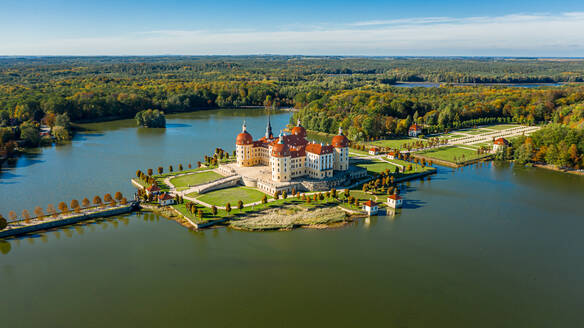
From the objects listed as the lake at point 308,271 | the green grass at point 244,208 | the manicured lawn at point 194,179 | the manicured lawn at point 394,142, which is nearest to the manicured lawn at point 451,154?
the manicured lawn at point 394,142

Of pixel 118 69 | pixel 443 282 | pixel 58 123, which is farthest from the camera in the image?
pixel 118 69

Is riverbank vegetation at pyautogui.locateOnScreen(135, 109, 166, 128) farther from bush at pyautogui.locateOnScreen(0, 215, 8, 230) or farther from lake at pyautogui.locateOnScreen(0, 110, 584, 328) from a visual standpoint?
bush at pyautogui.locateOnScreen(0, 215, 8, 230)

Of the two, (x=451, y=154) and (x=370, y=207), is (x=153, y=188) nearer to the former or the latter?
(x=370, y=207)

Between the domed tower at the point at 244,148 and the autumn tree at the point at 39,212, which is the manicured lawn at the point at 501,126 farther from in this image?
the autumn tree at the point at 39,212

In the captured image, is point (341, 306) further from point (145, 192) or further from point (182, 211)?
point (145, 192)

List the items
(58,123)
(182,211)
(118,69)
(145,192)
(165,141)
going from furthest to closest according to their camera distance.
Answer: (118,69) → (58,123) → (165,141) → (145,192) → (182,211)

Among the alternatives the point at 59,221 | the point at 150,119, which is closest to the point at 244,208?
the point at 59,221

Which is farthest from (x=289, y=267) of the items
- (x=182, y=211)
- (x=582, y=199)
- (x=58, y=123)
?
(x=58, y=123)

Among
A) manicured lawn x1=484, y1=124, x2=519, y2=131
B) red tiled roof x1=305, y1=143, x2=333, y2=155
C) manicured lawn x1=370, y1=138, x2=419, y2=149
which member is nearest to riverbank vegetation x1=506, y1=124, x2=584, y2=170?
manicured lawn x1=370, y1=138, x2=419, y2=149
